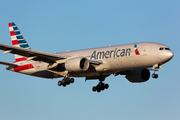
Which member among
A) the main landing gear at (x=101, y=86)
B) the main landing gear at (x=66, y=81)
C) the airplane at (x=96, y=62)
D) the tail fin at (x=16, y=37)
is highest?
the tail fin at (x=16, y=37)

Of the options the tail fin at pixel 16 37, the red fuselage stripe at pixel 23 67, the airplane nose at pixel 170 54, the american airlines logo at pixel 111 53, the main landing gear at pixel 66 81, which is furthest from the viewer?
the tail fin at pixel 16 37

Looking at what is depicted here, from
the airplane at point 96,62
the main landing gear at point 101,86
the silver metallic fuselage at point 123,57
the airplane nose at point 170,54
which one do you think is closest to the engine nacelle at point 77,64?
the airplane at point 96,62

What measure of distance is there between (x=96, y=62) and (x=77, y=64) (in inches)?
106

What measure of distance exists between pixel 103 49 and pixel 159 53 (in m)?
7.61

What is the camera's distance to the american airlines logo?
46469mm

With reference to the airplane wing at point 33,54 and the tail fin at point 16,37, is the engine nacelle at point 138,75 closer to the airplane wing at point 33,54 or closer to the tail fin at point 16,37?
the airplane wing at point 33,54

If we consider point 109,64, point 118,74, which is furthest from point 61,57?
point 118,74

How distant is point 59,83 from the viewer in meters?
49.9

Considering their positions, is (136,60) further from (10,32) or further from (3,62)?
(10,32)

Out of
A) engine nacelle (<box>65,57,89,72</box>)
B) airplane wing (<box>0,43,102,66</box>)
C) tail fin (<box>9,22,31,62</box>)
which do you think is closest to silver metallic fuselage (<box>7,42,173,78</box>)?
airplane wing (<box>0,43,102,66</box>)

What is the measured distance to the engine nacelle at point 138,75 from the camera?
53.5 m

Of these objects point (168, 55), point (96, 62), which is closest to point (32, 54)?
point (96, 62)

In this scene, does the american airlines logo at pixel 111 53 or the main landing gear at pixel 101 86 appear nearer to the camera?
the american airlines logo at pixel 111 53

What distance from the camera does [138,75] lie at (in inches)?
2104
